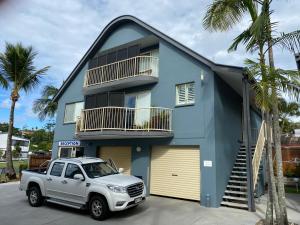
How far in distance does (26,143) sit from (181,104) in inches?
2737

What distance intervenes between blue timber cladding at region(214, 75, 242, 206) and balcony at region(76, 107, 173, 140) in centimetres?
236

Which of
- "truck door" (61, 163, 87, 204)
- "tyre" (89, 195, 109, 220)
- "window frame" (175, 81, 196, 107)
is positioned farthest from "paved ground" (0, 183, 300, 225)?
"window frame" (175, 81, 196, 107)

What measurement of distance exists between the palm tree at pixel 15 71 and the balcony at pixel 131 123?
350 inches

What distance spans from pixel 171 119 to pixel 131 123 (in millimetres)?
2032

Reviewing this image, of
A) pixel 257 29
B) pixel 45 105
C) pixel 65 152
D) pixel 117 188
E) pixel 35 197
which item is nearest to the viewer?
pixel 257 29

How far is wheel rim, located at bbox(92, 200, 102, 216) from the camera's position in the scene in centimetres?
859

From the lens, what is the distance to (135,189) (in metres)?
9.03

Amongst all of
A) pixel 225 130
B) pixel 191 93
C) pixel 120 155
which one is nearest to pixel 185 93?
pixel 191 93

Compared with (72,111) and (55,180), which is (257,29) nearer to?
(55,180)

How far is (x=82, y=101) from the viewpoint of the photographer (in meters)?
17.3

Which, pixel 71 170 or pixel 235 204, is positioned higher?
pixel 71 170

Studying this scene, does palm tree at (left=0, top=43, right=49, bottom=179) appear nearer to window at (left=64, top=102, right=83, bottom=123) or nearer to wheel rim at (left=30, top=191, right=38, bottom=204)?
window at (left=64, top=102, right=83, bottom=123)

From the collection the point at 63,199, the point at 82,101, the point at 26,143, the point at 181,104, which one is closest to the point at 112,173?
the point at 63,199

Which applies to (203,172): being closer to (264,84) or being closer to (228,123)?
(228,123)
